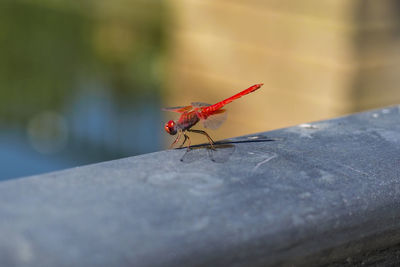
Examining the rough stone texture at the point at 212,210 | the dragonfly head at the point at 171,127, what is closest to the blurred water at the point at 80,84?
the dragonfly head at the point at 171,127

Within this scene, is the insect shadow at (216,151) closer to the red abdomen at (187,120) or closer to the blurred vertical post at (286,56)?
the red abdomen at (187,120)

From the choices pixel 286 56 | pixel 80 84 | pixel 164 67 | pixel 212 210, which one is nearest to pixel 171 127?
pixel 212 210

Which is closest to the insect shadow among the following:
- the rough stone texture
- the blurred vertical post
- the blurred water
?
the rough stone texture

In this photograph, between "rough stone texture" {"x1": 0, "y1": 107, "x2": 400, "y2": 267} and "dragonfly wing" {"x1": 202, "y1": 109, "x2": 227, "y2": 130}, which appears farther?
"dragonfly wing" {"x1": 202, "y1": 109, "x2": 227, "y2": 130}

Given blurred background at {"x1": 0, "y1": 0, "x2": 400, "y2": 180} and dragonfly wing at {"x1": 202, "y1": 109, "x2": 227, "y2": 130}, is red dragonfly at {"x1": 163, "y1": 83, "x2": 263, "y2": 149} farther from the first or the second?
blurred background at {"x1": 0, "y1": 0, "x2": 400, "y2": 180}

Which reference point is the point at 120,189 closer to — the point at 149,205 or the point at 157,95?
the point at 149,205

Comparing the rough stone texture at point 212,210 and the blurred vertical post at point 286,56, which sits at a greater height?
the rough stone texture at point 212,210

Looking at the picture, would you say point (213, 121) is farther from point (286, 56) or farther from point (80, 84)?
point (80, 84)
